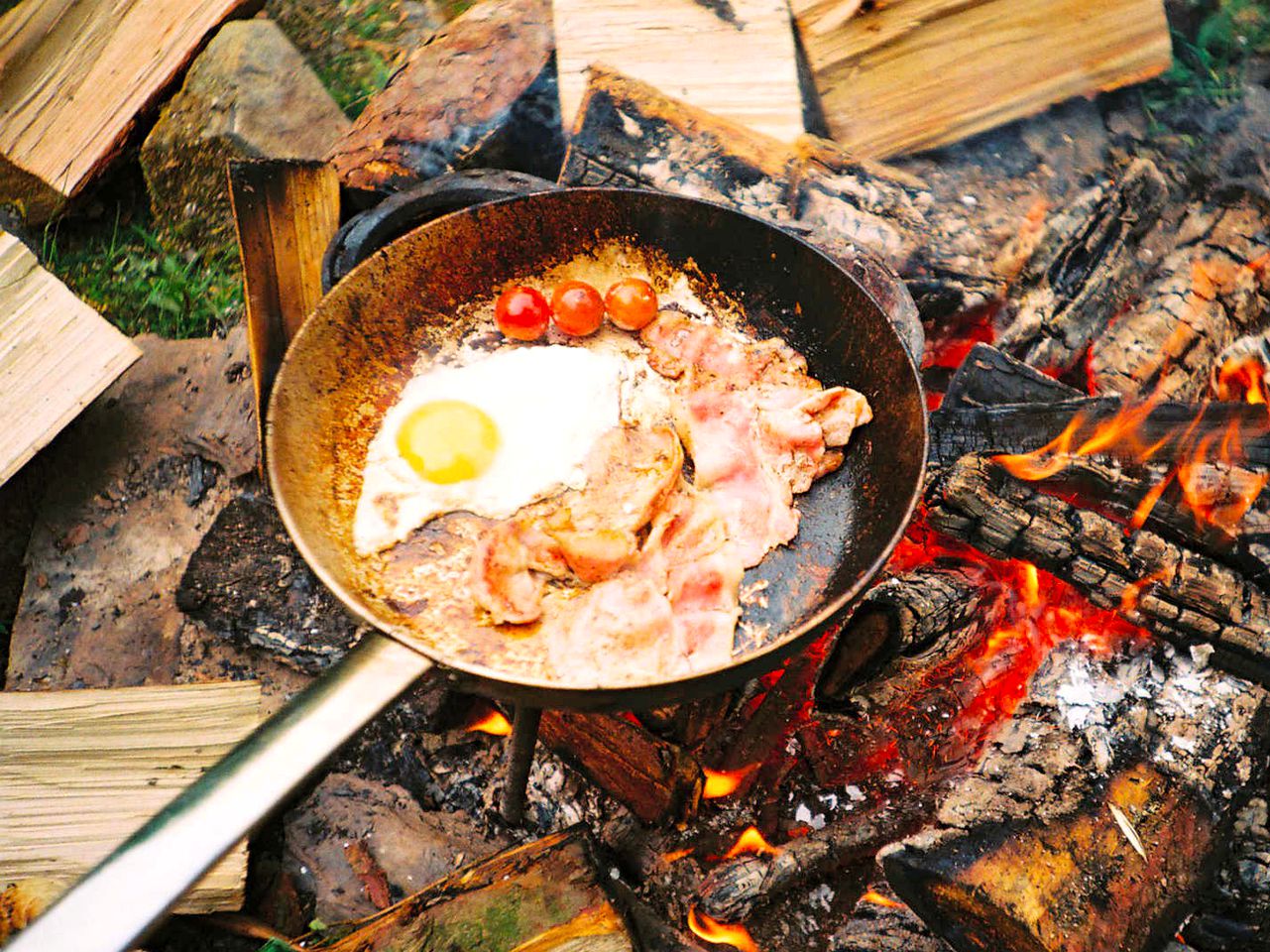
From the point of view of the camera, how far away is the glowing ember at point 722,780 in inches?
126

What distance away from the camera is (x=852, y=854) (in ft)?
9.85

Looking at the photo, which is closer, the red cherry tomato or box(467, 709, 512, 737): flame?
the red cherry tomato

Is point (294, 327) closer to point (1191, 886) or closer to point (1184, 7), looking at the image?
point (1191, 886)

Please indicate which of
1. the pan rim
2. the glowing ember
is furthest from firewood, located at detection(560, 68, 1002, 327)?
the glowing ember

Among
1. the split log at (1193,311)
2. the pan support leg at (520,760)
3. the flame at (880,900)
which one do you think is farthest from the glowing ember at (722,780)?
the split log at (1193,311)

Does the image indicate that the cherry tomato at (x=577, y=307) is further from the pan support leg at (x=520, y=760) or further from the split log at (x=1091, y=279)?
the split log at (x=1091, y=279)

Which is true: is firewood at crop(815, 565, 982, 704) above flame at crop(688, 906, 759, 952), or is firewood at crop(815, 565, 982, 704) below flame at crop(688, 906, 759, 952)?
above

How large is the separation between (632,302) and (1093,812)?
7.42ft

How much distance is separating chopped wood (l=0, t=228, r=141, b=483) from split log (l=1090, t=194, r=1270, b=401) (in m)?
4.31

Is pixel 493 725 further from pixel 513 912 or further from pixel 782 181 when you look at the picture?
pixel 782 181

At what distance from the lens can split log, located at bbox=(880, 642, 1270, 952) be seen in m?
2.40

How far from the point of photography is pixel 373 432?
278cm

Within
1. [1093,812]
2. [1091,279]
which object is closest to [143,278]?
[1091,279]

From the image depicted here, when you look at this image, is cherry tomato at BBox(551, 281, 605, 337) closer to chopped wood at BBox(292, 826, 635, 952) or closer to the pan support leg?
the pan support leg
